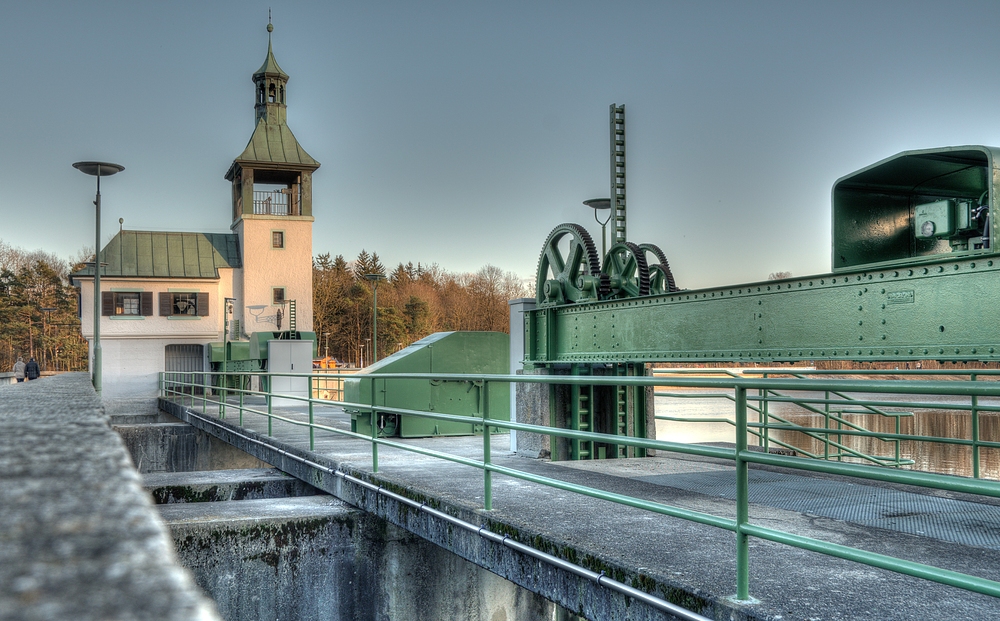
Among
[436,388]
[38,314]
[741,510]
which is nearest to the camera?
[741,510]

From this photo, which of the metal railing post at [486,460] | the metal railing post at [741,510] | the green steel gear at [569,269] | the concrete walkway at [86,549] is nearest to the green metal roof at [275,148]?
the green steel gear at [569,269]

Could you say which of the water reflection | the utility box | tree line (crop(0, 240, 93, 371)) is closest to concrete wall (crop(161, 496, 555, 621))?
the water reflection

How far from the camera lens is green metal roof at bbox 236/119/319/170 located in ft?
154

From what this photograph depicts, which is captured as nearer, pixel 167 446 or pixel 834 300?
pixel 834 300

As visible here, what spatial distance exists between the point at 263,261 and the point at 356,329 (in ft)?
172

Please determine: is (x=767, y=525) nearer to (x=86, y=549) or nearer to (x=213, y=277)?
(x=86, y=549)

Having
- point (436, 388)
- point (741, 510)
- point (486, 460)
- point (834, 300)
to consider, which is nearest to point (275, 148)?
point (436, 388)

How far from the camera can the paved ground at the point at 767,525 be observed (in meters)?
3.82

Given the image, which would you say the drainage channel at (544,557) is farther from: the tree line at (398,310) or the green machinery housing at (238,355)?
the tree line at (398,310)

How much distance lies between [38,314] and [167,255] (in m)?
44.3

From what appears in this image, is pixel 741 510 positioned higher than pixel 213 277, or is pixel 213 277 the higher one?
pixel 213 277

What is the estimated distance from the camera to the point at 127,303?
146ft

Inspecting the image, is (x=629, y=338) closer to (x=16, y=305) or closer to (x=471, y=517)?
(x=471, y=517)

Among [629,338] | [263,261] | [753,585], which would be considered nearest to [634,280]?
[629,338]
